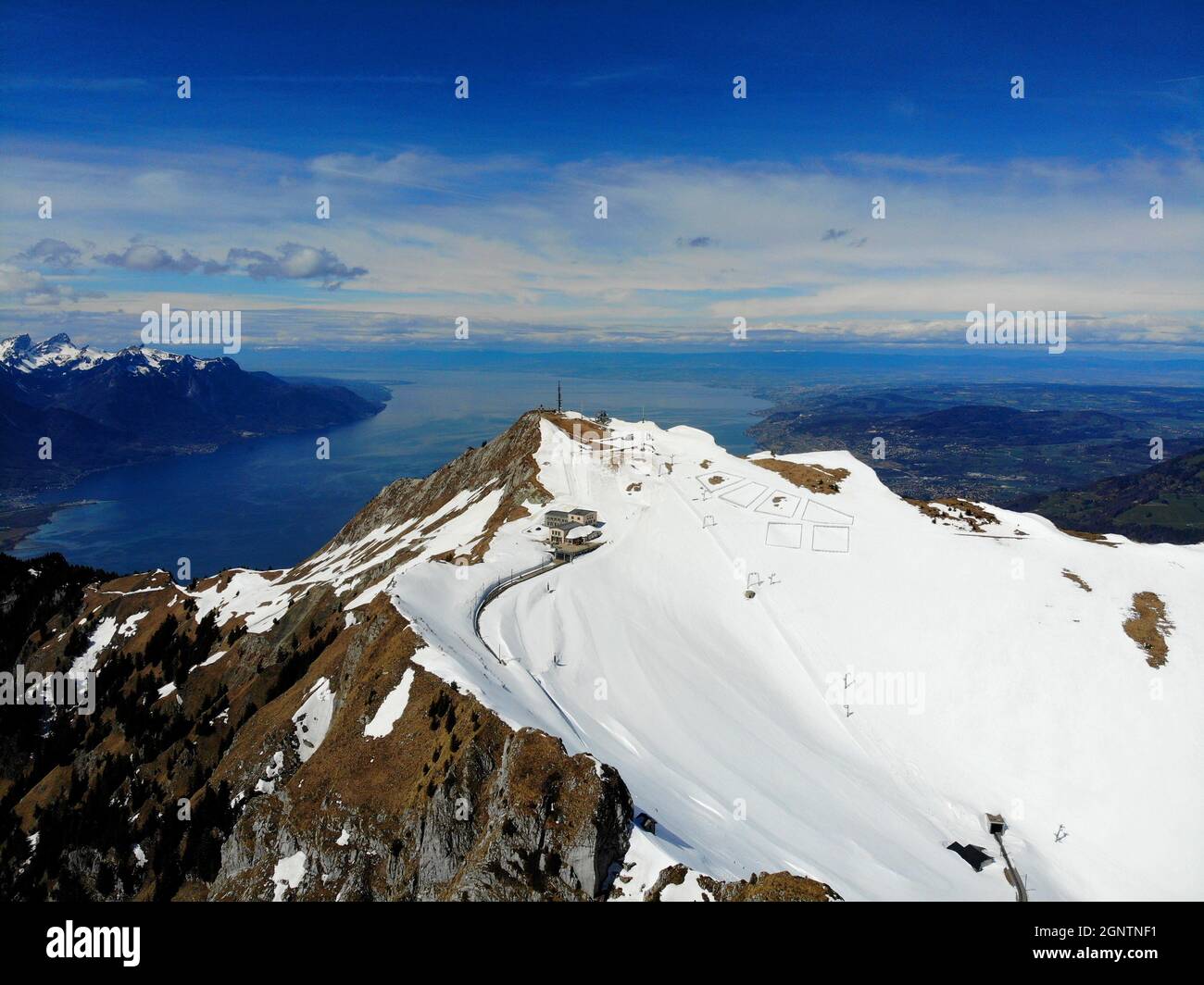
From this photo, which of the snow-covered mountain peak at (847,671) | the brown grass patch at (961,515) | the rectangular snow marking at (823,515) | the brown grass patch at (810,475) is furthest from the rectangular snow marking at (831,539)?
the brown grass patch at (961,515)

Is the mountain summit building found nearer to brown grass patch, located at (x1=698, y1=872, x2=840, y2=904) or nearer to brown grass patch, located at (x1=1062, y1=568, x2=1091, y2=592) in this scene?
brown grass patch, located at (x1=698, y1=872, x2=840, y2=904)

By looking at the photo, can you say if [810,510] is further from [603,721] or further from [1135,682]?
[603,721]

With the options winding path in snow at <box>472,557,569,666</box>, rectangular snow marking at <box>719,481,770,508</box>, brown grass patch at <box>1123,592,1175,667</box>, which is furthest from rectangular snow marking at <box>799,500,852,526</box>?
winding path in snow at <box>472,557,569,666</box>

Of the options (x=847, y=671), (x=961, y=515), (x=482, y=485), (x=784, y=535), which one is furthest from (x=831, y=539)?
(x=482, y=485)

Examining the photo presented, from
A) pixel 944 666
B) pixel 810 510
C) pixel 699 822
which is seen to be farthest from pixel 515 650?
pixel 810 510

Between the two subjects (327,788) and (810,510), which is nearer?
(327,788)

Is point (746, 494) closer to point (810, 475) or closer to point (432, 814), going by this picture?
point (810, 475)
